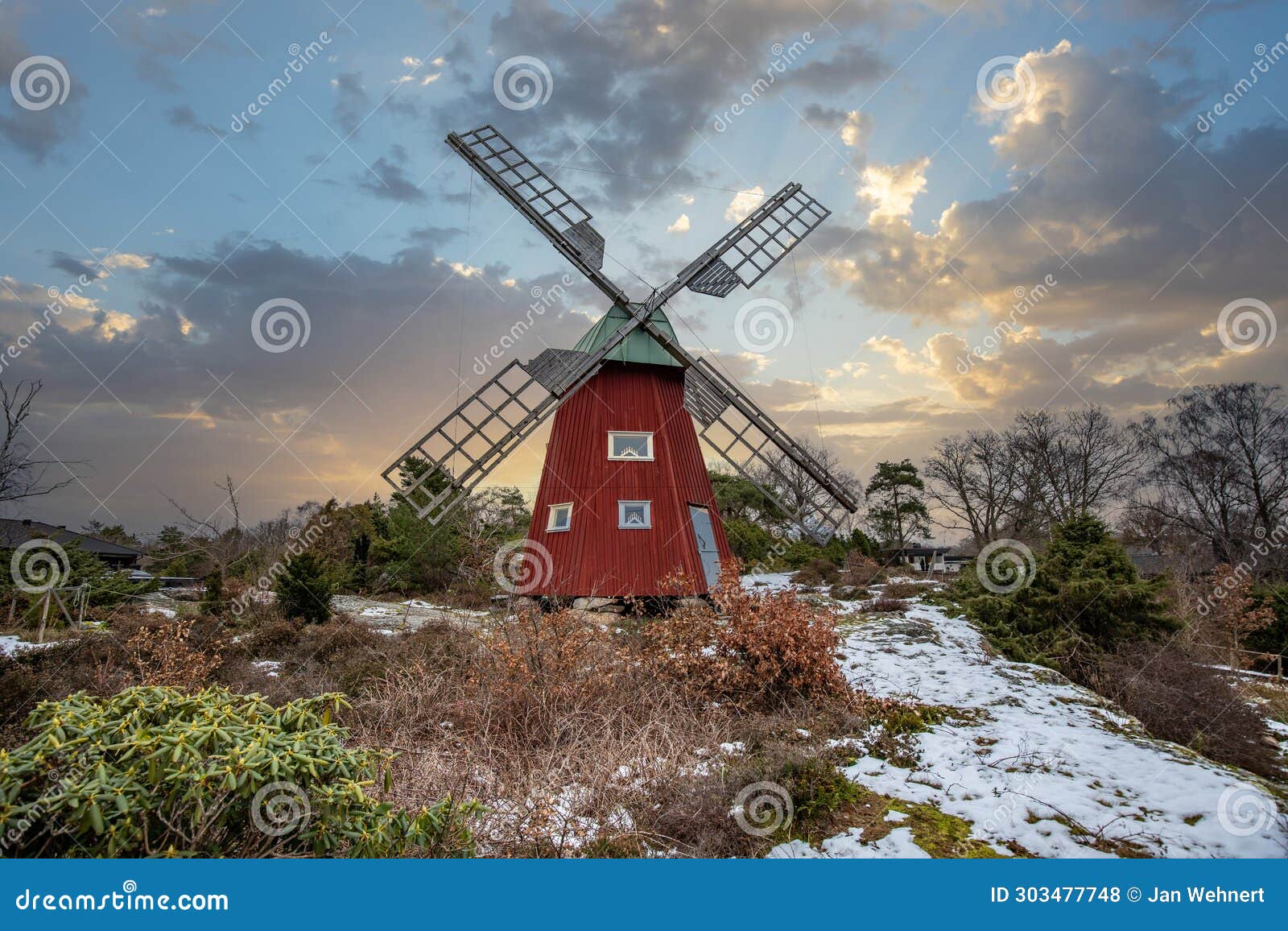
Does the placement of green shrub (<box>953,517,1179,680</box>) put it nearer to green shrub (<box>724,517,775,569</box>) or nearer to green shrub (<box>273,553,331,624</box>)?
green shrub (<box>273,553,331,624</box>)

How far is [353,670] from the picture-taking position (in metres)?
7.42

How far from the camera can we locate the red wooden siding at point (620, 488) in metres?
12.8

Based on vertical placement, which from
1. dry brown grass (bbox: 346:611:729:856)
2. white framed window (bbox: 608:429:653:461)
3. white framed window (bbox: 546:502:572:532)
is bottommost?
dry brown grass (bbox: 346:611:729:856)

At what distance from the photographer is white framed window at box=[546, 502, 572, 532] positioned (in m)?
13.3

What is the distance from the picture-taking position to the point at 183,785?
277 cm

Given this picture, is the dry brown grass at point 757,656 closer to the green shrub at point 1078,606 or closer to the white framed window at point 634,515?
the green shrub at point 1078,606

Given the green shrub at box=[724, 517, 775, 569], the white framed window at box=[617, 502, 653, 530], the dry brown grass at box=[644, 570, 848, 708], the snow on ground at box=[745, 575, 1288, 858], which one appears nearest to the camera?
the snow on ground at box=[745, 575, 1288, 858]

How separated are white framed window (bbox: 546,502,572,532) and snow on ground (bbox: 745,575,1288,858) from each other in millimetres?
6962

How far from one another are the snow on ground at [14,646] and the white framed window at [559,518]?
301 inches

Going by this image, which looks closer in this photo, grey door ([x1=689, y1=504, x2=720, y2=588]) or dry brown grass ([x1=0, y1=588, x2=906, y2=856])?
dry brown grass ([x1=0, y1=588, x2=906, y2=856])

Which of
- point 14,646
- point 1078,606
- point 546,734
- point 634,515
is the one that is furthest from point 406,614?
point 1078,606

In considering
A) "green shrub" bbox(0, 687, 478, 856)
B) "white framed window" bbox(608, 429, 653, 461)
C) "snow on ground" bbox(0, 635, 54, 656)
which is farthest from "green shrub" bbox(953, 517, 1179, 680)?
"snow on ground" bbox(0, 635, 54, 656)

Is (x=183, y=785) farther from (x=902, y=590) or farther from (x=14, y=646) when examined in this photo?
(x=902, y=590)

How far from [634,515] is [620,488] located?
1.97 ft
